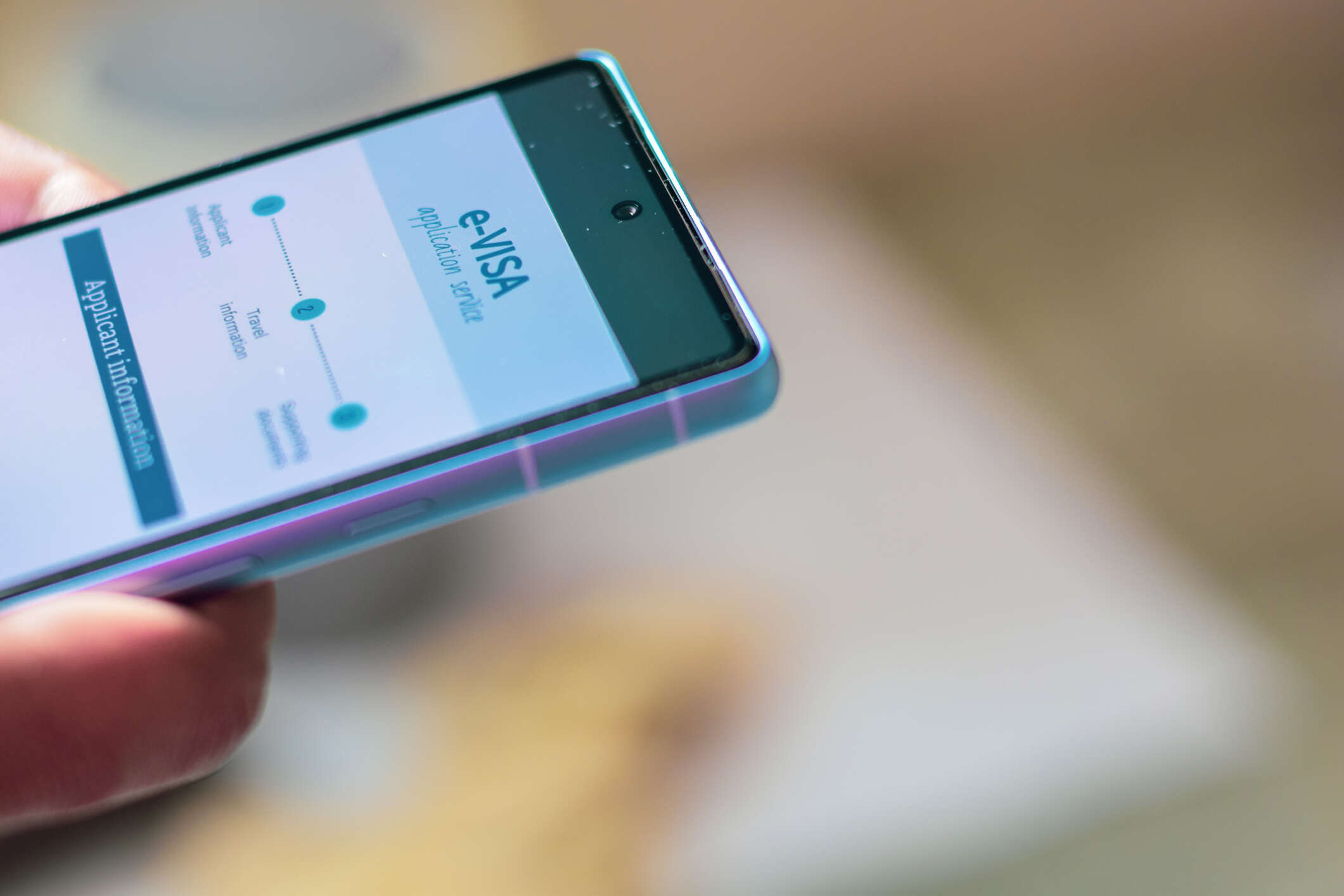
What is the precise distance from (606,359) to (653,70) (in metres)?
0.34

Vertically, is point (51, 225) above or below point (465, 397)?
above

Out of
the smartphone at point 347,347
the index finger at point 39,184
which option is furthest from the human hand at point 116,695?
the index finger at point 39,184

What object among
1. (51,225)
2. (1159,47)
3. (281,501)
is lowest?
(281,501)

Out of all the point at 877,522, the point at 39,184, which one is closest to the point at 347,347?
the point at 39,184

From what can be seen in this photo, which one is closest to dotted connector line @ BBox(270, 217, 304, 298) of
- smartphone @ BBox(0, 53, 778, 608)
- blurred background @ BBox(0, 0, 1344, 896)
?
smartphone @ BBox(0, 53, 778, 608)

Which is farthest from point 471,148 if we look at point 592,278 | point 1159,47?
point 1159,47

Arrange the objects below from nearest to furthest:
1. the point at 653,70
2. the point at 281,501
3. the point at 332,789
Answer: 1. the point at 281,501
2. the point at 332,789
3. the point at 653,70

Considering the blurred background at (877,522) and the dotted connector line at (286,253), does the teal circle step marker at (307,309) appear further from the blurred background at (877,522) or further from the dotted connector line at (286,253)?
the blurred background at (877,522)

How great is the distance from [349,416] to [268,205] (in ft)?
0.26

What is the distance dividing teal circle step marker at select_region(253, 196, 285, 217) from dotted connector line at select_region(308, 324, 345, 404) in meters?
0.05

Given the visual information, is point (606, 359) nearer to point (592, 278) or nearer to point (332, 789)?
point (592, 278)

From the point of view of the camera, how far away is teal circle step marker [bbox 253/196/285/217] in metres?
0.32

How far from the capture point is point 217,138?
56 centimetres

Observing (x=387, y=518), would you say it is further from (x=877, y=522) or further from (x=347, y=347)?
(x=877, y=522)
